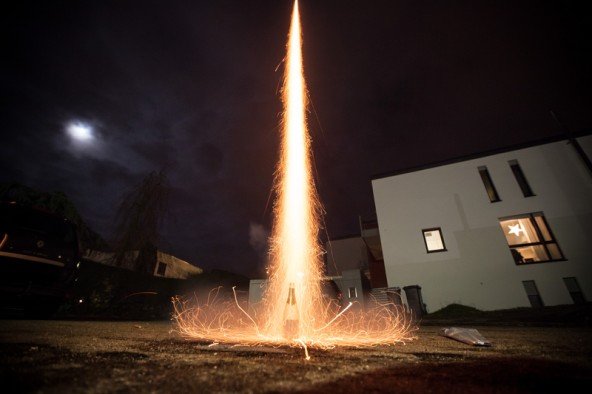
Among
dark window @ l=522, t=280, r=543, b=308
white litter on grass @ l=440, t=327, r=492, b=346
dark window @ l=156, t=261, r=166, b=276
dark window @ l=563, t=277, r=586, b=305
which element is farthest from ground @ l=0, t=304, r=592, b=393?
dark window @ l=156, t=261, r=166, b=276

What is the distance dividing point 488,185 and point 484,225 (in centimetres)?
254

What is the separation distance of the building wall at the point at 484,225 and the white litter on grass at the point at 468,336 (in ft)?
28.9

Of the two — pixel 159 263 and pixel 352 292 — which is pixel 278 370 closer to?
pixel 352 292

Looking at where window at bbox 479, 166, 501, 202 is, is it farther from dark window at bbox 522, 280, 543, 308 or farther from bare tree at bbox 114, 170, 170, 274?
bare tree at bbox 114, 170, 170, 274

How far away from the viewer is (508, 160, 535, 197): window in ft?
→ 40.1

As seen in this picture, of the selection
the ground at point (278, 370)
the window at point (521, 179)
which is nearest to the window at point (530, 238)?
the window at point (521, 179)

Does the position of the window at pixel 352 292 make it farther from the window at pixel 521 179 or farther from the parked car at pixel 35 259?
the parked car at pixel 35 259

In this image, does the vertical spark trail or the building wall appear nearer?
the vertical spark trail

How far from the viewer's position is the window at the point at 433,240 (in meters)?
12.5

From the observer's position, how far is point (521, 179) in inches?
497

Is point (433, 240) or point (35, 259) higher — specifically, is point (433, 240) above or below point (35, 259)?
above

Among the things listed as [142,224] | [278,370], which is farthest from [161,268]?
[278,370]

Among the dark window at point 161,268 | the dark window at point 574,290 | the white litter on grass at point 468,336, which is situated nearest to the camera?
the white litter on grass at point 468,336

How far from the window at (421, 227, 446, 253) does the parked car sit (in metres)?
14.6
